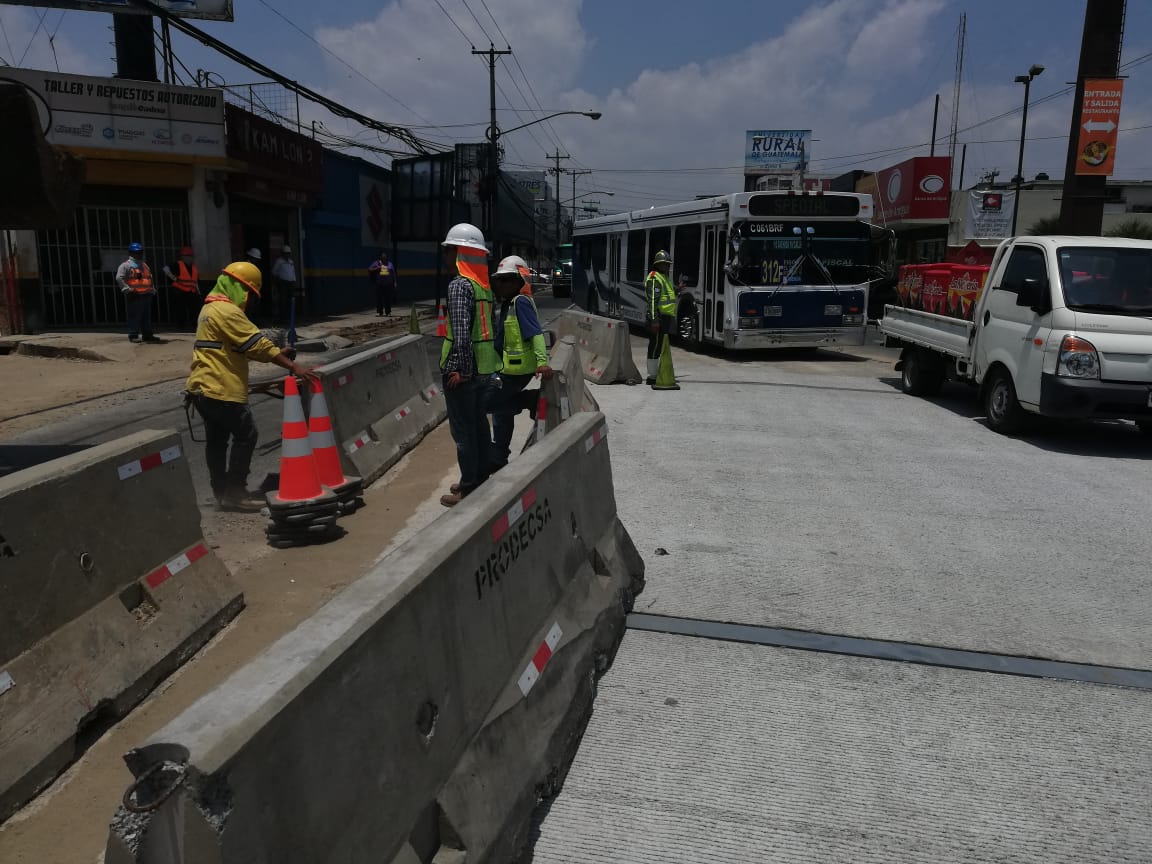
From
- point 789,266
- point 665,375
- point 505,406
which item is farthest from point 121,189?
point 505,406

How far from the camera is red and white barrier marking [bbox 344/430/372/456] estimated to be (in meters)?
7.70

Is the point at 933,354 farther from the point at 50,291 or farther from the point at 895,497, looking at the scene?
the point at 50,291

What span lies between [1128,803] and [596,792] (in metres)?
1.90

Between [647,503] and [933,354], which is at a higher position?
[933,354]

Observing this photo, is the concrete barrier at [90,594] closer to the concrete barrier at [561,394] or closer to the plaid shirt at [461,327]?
the plaid shirt at [461,327]

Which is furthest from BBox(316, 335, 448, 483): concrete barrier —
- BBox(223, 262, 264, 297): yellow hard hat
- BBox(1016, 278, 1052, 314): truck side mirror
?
BBox(1016, 278, 1052, 314): truck side mirror

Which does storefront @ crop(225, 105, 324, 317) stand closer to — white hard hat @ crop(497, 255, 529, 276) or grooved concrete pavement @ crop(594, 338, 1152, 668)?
grooved concrete pavement @ crop(594, 338, 1152, 668)

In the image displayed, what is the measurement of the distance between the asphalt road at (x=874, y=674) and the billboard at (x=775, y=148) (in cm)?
8580

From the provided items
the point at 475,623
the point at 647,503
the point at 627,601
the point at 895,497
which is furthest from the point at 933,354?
the point at 475,623

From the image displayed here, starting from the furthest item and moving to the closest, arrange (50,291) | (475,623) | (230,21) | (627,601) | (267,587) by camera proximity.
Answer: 1. (230,21)
2. (50,291)
3. (267,587)
4. (627,601)
5. (475,623)

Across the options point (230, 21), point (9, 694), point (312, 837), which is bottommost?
point (9, 694)

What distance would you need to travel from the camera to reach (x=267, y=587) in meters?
5.30

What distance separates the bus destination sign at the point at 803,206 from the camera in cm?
1608

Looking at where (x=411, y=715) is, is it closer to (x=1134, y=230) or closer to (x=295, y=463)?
(x=295, y=463)
